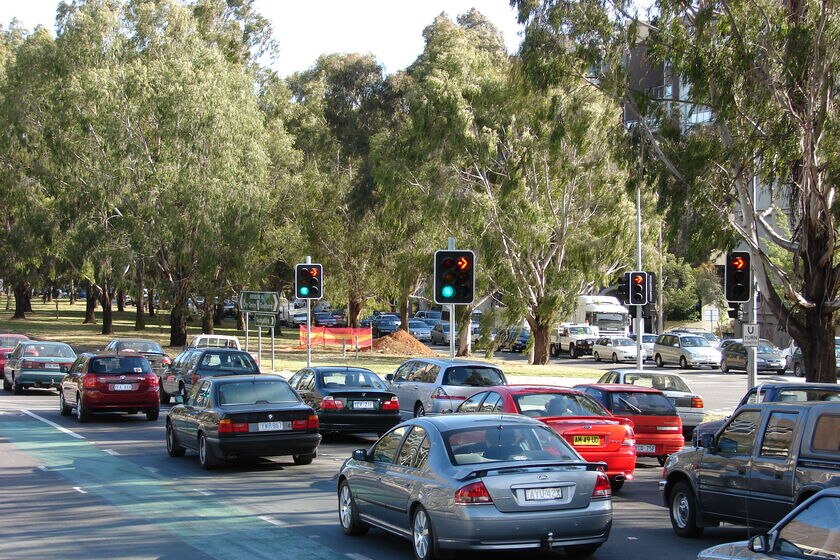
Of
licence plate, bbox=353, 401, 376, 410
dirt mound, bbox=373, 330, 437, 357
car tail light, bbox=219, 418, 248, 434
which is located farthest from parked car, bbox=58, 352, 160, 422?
dirt mound, bbox=373, 330, 437, 357

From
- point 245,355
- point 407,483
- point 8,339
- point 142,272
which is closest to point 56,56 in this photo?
point 142,272

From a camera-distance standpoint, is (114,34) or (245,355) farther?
(114,34)

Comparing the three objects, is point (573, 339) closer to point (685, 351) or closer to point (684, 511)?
point (685, 351)

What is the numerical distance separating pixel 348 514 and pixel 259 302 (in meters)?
28.0

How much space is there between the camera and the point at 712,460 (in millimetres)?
11406

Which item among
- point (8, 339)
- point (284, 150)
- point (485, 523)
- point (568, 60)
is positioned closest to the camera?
point (485, 523)

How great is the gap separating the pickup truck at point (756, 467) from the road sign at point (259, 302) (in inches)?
1111

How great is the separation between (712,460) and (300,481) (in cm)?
684

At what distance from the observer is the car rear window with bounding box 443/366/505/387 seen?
22.7m

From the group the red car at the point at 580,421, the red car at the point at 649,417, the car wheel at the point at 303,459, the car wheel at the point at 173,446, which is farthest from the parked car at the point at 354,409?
the red car at the point at 580,421

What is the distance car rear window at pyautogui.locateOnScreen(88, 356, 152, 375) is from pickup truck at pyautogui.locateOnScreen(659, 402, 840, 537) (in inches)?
625

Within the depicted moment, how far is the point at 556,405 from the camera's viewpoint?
1515 centimetres

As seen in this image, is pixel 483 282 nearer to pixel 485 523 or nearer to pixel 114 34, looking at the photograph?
pixel 114 34

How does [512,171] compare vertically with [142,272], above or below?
above
